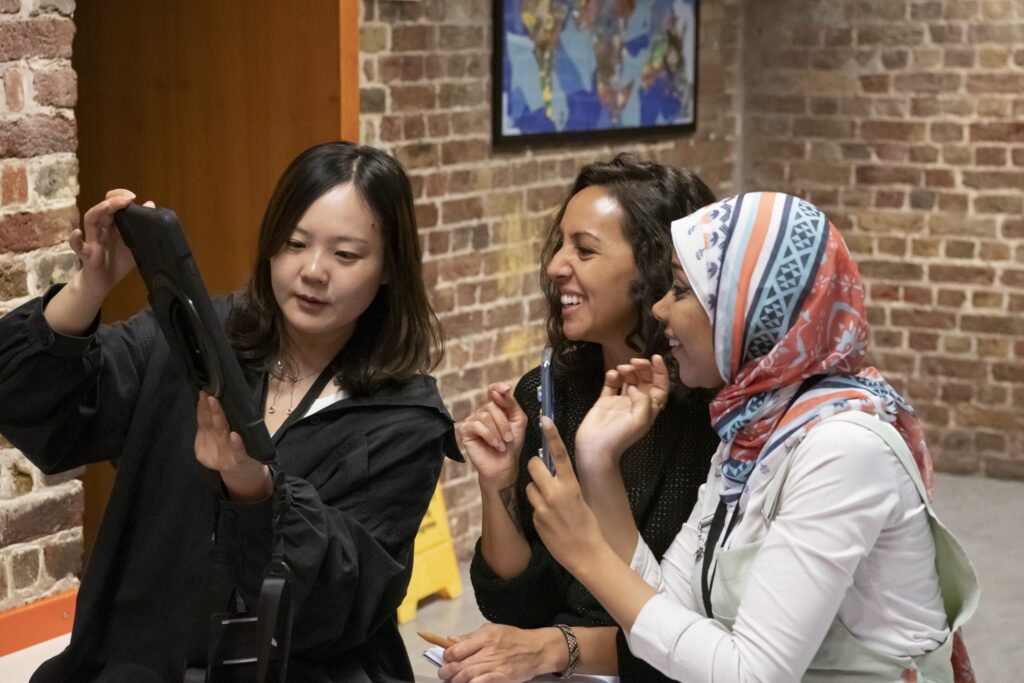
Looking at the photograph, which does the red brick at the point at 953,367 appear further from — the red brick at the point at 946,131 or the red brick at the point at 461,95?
the red brick at the point at 461,95

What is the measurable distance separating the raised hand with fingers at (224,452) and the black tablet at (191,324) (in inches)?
2.3

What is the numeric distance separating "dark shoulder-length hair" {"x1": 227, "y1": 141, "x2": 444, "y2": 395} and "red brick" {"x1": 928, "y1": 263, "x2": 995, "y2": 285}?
4497 millimetres

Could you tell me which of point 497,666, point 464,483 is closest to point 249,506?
→ point 497,666

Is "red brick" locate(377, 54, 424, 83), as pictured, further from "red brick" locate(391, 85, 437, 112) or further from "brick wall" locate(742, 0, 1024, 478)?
"brick wall" locate(742, 0, 1024, 478)

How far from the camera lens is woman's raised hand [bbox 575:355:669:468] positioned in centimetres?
208

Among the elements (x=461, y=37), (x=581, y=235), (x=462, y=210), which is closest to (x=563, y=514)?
(x=581, y=235)

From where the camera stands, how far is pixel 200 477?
85.7 inches

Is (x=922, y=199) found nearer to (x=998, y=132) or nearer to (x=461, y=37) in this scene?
(x=998, y=132)

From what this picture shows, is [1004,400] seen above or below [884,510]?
below

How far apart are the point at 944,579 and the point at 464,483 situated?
3.24 m

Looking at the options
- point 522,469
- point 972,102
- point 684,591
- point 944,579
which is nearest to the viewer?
point 944,579

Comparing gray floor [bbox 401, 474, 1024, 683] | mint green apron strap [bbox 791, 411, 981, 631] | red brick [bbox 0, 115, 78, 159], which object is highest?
red brick [bbox 0, 115, 78, 159]

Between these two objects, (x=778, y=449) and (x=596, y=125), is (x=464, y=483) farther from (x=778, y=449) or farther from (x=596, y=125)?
(x=778, y=449)

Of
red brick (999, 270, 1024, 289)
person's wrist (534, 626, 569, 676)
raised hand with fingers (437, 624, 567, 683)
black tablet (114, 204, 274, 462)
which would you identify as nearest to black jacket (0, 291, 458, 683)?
raised hand with fingers (437, 624, 567, 683)
